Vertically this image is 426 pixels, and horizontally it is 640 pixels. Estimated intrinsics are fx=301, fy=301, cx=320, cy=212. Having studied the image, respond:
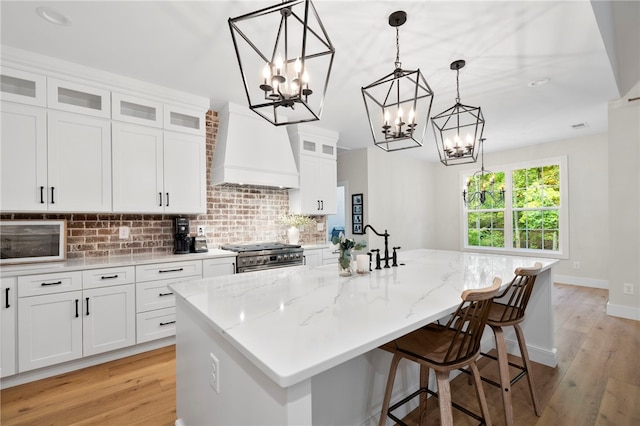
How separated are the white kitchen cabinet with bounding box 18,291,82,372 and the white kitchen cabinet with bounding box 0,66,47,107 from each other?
1.65 meters

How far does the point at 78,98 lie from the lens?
289 cm

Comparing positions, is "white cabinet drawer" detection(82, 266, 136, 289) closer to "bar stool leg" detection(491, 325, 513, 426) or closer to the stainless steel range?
the stainless steel range

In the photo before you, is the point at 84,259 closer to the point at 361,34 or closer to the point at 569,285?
the point at 361,34

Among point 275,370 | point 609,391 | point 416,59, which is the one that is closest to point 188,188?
point 416,59

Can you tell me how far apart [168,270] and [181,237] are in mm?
494

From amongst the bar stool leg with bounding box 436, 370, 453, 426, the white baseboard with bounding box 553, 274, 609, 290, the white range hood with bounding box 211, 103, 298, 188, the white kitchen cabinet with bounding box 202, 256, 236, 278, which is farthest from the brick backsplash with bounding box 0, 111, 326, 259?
the white baseboard with bounding box 553, 274, 609, 290

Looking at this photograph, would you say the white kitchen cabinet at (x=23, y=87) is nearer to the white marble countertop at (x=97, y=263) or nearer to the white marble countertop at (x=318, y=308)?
the white marble countertop at (x=97, y=263)

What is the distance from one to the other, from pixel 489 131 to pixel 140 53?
16.5 ft

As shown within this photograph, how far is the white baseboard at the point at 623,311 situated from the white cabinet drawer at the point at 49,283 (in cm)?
597

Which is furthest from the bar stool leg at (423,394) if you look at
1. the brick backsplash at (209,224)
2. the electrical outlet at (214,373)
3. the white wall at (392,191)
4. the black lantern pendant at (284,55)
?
the white wall at (392,191)

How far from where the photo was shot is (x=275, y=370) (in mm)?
805

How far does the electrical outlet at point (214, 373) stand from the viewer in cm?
124

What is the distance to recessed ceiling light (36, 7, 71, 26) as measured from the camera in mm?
2084

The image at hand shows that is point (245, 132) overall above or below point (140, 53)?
below
